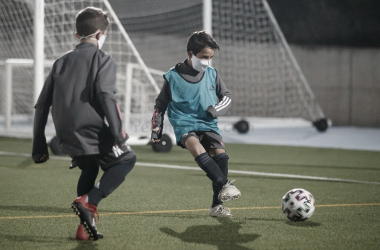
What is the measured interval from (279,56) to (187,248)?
42.4 feet

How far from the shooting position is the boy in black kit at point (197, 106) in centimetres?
433

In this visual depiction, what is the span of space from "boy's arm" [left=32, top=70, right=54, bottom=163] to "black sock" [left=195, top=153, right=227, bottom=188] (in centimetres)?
116

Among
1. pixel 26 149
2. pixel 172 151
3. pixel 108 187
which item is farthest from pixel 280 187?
pixel 26 149

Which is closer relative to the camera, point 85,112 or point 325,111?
point 85,112

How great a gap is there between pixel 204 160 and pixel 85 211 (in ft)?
3.59

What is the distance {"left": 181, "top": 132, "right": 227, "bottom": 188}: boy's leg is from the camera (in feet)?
13.4

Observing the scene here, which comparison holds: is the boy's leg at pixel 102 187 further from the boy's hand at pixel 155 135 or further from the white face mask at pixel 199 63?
the white face mask at pixel 199 63

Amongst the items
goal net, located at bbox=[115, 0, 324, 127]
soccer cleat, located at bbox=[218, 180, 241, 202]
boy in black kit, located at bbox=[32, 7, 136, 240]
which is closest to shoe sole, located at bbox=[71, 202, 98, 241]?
boy in black kit, located at bbox=[32, 7, 136, 240]

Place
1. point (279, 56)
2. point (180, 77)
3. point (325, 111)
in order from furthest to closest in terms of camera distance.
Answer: point (325, 111) → point (279, 56) → point (180, 77)

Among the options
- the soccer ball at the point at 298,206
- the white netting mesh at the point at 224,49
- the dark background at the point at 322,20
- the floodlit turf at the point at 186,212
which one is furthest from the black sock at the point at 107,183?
the dark background at the point at 322,20

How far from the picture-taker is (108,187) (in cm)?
345

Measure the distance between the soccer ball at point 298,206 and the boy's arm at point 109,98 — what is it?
1438 mm

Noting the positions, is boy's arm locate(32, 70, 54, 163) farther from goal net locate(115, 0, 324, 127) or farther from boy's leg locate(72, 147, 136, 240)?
goal net locate(115, 0, 324, 127)

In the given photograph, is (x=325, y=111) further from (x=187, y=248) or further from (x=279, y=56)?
(x=187, y=248)
